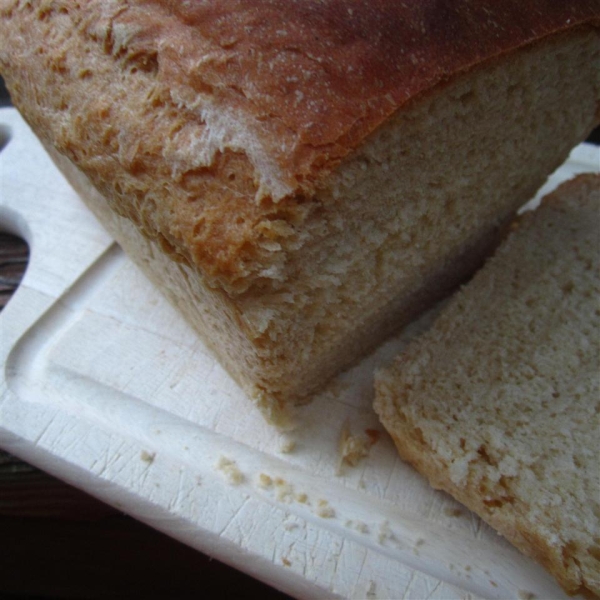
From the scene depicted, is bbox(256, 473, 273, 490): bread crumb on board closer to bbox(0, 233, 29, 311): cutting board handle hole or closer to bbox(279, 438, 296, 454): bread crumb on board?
bbox(279, 438, 296, 454): bread crumb on board

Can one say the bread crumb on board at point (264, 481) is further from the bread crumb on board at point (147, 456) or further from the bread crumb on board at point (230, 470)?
the bread crumb on board at point (147, 456)

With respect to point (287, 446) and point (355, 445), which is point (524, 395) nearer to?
point (355, 445)

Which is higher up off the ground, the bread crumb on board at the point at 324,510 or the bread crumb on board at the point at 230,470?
the bread crumb on board at the point at 230,470

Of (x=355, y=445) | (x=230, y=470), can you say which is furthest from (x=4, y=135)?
(x=355, y=445)

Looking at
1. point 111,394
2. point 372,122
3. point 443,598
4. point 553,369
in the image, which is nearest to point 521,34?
point 372,122

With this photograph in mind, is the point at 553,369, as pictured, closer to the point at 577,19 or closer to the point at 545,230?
the point at 545,230

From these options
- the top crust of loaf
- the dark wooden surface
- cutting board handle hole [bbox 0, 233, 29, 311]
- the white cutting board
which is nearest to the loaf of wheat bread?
the top crust of loaf

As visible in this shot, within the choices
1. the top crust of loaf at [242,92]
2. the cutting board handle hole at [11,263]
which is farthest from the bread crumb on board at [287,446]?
the cutting board handle hole at [11,263]
